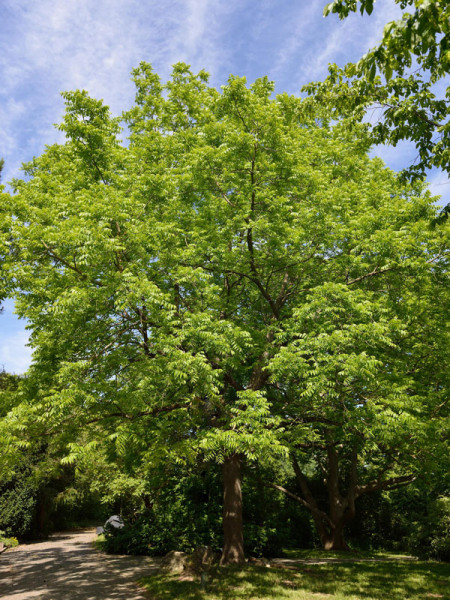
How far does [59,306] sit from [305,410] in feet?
25.4

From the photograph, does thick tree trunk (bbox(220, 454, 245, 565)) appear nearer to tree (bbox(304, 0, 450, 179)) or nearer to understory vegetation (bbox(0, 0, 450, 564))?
understory vegetation (bbox(0, 0, 450, 564))

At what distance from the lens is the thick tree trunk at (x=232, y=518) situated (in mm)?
12984

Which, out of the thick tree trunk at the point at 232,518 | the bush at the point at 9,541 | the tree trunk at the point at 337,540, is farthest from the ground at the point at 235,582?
the tree trunk at the point at 337,540

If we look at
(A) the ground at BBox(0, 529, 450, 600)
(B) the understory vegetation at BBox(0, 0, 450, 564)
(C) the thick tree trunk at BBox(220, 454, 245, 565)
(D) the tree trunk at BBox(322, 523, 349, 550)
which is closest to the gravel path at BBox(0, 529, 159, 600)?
(A) the ground at BBox(0, 529, 450, 600)

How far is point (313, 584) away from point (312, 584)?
0.03 m

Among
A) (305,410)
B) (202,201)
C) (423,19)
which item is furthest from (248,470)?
(423,19)

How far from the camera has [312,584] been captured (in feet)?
34.7

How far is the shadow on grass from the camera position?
9.29 meters

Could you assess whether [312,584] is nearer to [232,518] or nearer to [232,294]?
Answer: [232,518]

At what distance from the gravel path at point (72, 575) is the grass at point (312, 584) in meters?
1.12

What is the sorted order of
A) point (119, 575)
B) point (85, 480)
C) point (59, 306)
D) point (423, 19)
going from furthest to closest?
1. point (85, 480)
2. point (119, 575)
3. point (59, 306)
4. point (423, 19)

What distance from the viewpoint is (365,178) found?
588 inches

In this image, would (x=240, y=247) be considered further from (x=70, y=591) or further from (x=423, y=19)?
(x=70, y=591)

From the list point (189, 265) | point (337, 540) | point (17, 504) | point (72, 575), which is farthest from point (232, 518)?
point (17, 504)
